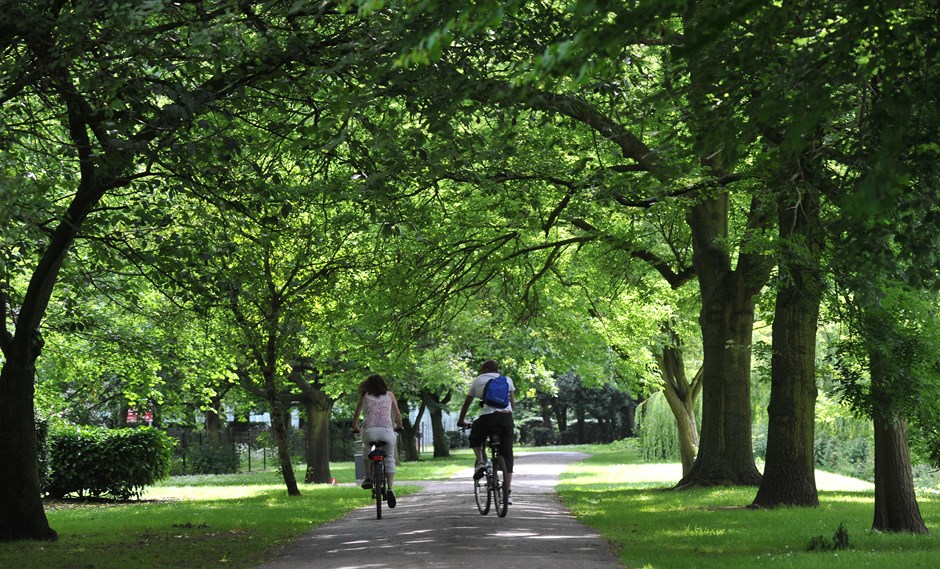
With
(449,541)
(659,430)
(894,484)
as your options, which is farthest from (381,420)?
(659,430)

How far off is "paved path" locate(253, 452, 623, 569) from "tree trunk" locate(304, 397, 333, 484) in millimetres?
13382

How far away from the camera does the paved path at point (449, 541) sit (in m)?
9.53

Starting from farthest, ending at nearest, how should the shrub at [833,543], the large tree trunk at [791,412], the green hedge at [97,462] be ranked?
the green hedge at [97,462] < the large tree trunk at [791,412] < the shrub at [833,543]

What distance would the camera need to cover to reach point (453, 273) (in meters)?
18.3

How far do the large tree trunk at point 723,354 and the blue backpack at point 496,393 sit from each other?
6.84 metres

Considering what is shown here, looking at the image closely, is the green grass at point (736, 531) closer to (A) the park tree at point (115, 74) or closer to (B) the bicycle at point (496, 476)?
(B) the bicycle at point (496, 476)

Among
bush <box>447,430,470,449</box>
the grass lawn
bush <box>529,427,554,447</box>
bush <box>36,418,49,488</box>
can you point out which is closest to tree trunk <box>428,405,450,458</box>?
bush <box>447,430,470,449</box>

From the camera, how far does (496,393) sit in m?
13.5

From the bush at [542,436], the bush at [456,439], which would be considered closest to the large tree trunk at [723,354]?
the bush at [456,439]

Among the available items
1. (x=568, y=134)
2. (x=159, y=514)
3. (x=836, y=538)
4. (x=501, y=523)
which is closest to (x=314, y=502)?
(x=159, y=514)

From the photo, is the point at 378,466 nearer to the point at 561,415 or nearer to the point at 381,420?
the point at 381,420

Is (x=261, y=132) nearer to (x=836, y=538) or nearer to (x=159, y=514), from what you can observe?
(x=159, y=514)

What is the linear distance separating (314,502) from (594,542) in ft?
27.0

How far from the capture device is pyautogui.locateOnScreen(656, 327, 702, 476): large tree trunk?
32.3 meters
